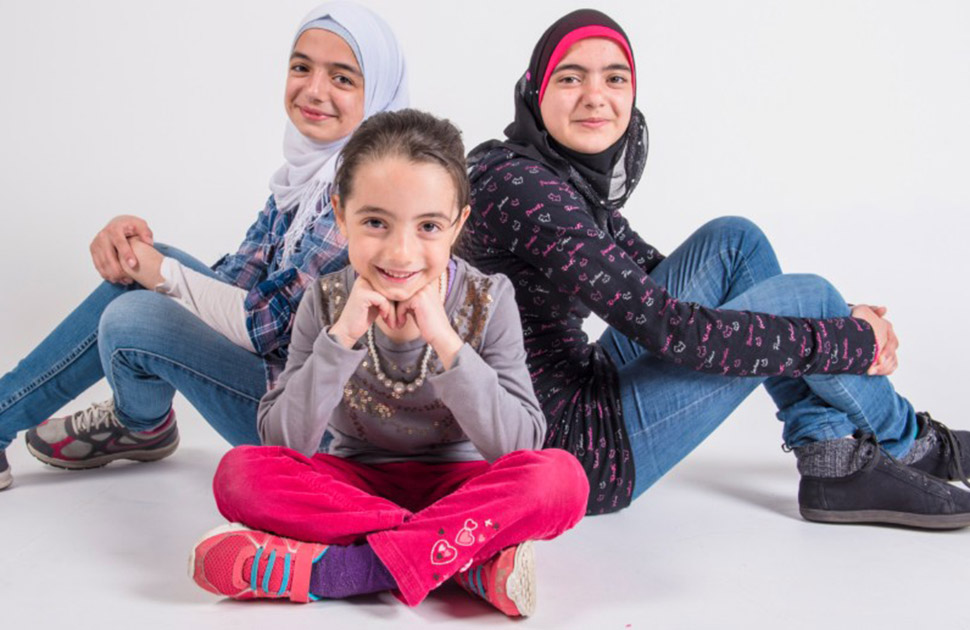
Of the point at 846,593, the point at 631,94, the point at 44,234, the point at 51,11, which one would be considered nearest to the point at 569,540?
the point at 846,593

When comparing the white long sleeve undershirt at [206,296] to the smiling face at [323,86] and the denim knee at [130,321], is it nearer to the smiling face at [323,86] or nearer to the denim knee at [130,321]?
the denim knee at [130,321]

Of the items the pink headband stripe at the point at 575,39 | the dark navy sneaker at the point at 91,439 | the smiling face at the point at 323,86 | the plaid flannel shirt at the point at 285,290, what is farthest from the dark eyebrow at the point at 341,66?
the dark navy sneaker at the point at 91,439

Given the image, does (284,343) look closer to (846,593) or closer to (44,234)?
(846,593)

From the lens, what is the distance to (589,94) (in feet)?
7.60

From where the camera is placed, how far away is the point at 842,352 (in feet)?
7.39

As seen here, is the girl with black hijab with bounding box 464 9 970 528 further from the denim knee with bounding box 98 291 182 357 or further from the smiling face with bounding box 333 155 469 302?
the denim knee with bounding box 98 291 182 357

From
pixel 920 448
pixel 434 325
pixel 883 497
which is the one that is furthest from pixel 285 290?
pixel 920 448

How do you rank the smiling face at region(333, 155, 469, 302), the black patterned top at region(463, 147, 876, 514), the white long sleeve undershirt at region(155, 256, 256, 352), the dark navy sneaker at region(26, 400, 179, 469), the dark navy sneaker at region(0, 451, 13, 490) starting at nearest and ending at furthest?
the smiling face at region(333, 155, 469, 302), the black patterned top at region(463, 147, 876, 514), the white long sleeve undershirt at region(155, 256, 256, 352), the dark navy sneaker at region(0, 451, 13, 490), the dark navy sneaker at region(26, 400, 179, 469)

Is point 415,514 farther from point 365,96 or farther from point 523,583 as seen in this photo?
point 365,96

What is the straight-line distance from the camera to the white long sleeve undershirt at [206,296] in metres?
2.41

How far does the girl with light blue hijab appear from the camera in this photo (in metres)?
2.36

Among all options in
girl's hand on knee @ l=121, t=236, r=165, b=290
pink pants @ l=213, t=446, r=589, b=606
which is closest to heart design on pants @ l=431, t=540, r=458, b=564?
pink pants @ l=213, t=446, r=589, b=606

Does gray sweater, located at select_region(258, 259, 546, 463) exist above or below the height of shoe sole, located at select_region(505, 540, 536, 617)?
above

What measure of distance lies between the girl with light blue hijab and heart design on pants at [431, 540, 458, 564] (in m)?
0.75
